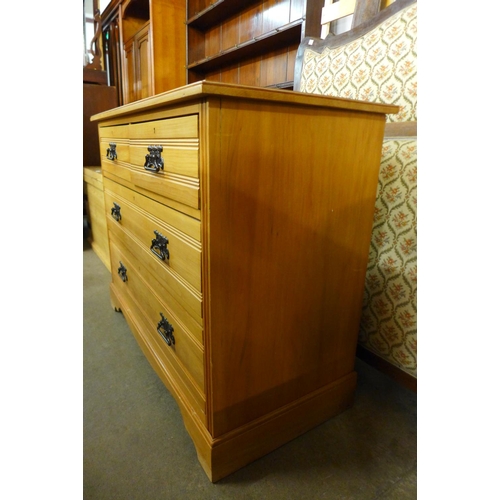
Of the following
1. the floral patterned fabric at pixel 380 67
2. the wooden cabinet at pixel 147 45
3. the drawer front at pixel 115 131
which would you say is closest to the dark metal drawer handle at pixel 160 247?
the drawer front at pixel 115 131

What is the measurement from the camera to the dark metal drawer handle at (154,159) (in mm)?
855

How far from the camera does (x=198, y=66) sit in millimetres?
2523

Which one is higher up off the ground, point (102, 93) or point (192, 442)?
point (102, 93)

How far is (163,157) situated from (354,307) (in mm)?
680

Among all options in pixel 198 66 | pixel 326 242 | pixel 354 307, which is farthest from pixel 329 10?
pixel 198 66

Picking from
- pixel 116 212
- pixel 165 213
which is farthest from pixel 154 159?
pixel 116 212

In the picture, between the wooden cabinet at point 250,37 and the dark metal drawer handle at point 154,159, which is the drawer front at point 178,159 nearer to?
the dark metal drawer handle at point 154,159

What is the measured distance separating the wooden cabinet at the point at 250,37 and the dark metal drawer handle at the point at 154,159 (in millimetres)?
981

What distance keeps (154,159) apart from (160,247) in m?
0.23

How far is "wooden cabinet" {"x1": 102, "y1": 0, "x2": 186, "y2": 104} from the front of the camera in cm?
251

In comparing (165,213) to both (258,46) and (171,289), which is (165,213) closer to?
(171,289)

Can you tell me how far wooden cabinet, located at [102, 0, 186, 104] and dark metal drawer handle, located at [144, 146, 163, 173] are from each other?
6.78 feet

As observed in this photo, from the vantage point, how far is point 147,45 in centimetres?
271

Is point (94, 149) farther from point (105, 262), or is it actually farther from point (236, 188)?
point (236, 188)
